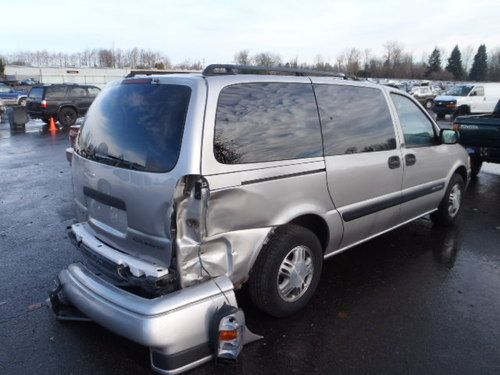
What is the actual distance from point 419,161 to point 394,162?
0.59m

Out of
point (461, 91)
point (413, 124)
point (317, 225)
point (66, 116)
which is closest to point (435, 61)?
point (461, 91)

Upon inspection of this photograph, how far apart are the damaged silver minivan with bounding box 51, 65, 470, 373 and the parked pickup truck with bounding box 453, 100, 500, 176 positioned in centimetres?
566

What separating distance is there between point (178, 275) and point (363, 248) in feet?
9.56

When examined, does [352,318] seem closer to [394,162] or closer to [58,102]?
[394,162]

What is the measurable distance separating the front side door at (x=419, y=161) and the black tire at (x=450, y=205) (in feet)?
0.83

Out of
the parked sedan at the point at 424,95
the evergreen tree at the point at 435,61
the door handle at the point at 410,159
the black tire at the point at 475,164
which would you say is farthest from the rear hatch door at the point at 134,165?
the evergreen tree at the point at 435,61

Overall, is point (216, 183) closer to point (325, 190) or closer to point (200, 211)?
point (200, 211)

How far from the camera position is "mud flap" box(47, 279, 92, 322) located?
3.24 m

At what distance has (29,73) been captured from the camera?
220 feet

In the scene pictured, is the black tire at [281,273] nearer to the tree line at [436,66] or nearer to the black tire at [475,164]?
the black tire at [475,164]

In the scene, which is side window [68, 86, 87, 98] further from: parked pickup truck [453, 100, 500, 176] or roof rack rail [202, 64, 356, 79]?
roof rack rail [202, 64, 356, 79]

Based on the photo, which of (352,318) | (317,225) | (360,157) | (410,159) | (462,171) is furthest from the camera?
(462,171)

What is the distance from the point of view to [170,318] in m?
2.46

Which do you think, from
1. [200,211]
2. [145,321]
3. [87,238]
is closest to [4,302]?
[87,238]
